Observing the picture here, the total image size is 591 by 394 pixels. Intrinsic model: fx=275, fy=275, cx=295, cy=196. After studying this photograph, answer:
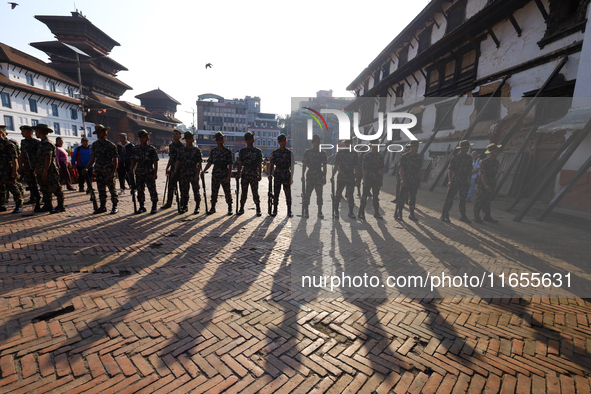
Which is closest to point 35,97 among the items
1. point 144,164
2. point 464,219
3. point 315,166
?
point 144,164

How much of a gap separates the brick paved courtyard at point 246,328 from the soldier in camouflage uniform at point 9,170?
2.46m

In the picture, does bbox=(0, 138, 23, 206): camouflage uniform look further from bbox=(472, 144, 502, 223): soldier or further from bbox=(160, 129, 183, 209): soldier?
bbox=(472, 144, 502, 223): soldier

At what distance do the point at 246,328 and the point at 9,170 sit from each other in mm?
7821

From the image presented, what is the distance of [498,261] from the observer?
4.54 m

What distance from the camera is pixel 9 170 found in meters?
6.63

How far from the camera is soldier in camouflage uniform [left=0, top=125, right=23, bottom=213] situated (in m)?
6.48

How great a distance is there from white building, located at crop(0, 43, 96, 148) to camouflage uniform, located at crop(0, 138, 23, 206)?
26.0m

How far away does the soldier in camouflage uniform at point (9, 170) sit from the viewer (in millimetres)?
6484

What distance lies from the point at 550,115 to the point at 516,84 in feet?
7.07

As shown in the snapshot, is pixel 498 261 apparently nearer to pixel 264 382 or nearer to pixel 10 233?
pixel 264 382

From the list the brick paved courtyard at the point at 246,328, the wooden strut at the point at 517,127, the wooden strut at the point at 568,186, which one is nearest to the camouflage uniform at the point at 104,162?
the brick paved courtyard at the point at 246,328

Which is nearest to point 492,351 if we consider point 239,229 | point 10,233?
point 239,229

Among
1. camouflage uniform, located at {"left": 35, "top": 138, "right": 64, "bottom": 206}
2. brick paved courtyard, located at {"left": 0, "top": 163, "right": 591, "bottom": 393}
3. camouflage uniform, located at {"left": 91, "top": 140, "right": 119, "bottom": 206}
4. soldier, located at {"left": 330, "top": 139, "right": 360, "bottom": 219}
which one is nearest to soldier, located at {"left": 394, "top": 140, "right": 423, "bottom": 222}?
soldier, located at {"left": 330, "top": 139, "right": 360, "bottom": 219}

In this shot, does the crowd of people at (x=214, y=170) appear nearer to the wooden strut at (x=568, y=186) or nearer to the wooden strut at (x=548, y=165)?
the wooden strut at (x=568, y=186)
